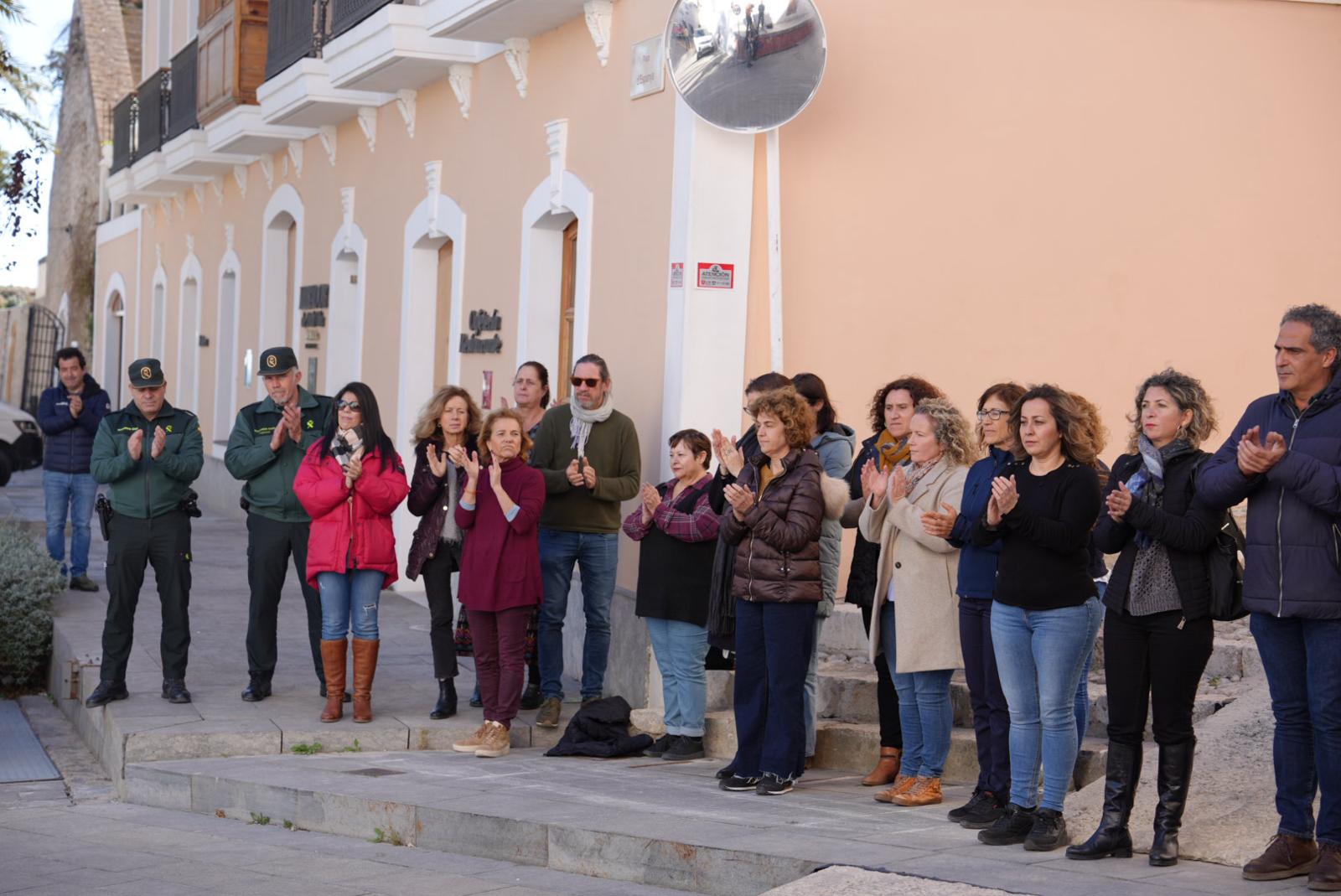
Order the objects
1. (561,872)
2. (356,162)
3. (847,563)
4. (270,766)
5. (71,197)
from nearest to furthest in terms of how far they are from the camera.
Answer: (561,872) < (270,766) < (847,563) < (356,162) < (71,197)

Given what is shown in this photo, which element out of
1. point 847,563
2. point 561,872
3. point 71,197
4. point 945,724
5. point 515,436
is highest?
point 71,197

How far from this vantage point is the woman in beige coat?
7.18 m

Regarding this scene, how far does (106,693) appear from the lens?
9.32m

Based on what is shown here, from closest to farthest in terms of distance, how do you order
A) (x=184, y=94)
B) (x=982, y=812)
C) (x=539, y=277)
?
(x=982, y=812) → (x=539, y=277) → (x=184, y=94)

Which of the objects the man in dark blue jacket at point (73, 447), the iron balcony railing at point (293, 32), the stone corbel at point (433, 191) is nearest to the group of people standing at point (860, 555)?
the man in dark blue jacket at point (73, 447)

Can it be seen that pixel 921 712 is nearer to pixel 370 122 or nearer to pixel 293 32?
pixel 370 122

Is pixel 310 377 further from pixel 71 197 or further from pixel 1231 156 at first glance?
pixel 71 197

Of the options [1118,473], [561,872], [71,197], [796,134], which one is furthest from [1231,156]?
[71,197]

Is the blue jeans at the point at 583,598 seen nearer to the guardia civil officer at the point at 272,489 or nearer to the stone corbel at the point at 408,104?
the guardia civil officer at the point at 272,489

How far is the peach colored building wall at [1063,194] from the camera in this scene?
951cm

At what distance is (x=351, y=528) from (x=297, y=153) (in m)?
9.96

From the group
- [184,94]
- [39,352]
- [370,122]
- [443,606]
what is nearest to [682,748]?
[443,606]

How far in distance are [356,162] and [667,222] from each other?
7.17 meters

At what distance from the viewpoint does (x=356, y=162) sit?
15961mm
